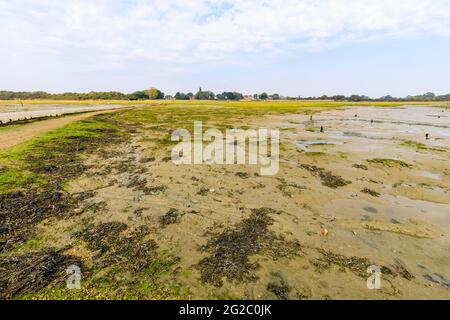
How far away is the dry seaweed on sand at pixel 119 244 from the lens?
6762 mm

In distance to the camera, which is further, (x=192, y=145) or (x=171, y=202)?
(x=192, y=145)

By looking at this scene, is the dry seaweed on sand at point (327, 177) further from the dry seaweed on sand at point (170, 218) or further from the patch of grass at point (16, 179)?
the patch of grass at point (16, 179)

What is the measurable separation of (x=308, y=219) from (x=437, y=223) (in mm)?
4618

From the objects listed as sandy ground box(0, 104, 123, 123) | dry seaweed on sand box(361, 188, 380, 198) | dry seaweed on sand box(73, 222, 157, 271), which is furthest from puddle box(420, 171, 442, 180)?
sandy ground box(0, 104, 123, 123)

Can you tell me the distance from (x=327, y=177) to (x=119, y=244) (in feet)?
37.3

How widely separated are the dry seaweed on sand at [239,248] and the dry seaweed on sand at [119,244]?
1521 mm

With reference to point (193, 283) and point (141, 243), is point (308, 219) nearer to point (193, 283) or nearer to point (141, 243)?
point (193, 283)

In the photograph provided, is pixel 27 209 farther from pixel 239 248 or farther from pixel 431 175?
pixel 431 175

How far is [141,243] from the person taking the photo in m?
7.66

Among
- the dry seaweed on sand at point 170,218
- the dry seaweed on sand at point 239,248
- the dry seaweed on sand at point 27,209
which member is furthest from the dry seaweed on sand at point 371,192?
the dry seaweed on sand at point 27,209

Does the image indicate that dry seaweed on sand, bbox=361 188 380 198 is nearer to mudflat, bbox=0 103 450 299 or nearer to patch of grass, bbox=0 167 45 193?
mudflat, bbox=0 103 450 299

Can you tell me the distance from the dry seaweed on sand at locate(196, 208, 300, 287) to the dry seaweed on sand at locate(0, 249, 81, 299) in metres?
3.31
